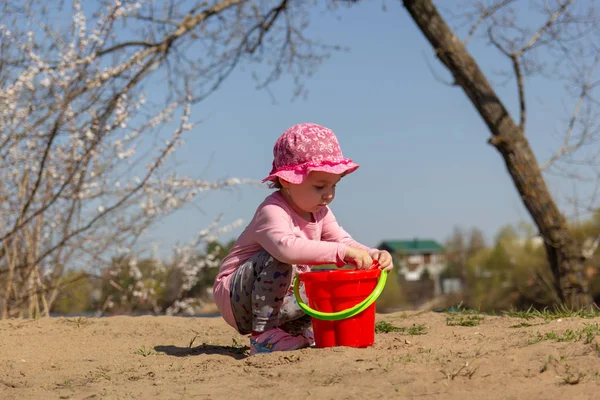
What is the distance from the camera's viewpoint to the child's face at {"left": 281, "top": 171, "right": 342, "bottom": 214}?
3039 mm

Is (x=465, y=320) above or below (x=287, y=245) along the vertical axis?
below

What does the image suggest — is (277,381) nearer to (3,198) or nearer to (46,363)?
(46,363)

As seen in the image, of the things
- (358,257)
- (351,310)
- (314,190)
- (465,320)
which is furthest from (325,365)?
(465,320)

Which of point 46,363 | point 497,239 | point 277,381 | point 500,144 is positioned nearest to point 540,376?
point 277,381

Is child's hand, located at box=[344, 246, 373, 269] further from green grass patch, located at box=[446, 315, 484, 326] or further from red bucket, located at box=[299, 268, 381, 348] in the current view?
green grass patch, located at box=[446, 315, 484, 326]

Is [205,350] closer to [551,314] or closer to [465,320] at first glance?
[465,320]

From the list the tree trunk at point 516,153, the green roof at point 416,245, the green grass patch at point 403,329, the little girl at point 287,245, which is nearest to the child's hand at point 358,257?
the little girl at point 287,245

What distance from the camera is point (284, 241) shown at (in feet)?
9.55

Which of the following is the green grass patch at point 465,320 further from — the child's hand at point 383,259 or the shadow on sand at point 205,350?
the shadow on sand at point 205,350

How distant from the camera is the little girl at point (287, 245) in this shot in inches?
115

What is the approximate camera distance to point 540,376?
2.25 meters

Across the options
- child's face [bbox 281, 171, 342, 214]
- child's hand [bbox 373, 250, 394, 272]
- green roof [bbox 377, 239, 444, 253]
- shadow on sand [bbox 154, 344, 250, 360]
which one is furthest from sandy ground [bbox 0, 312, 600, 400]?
green roof [bbox 377, 239, 444, 253]

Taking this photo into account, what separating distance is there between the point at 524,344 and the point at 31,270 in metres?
4.64

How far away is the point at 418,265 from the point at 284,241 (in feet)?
254
